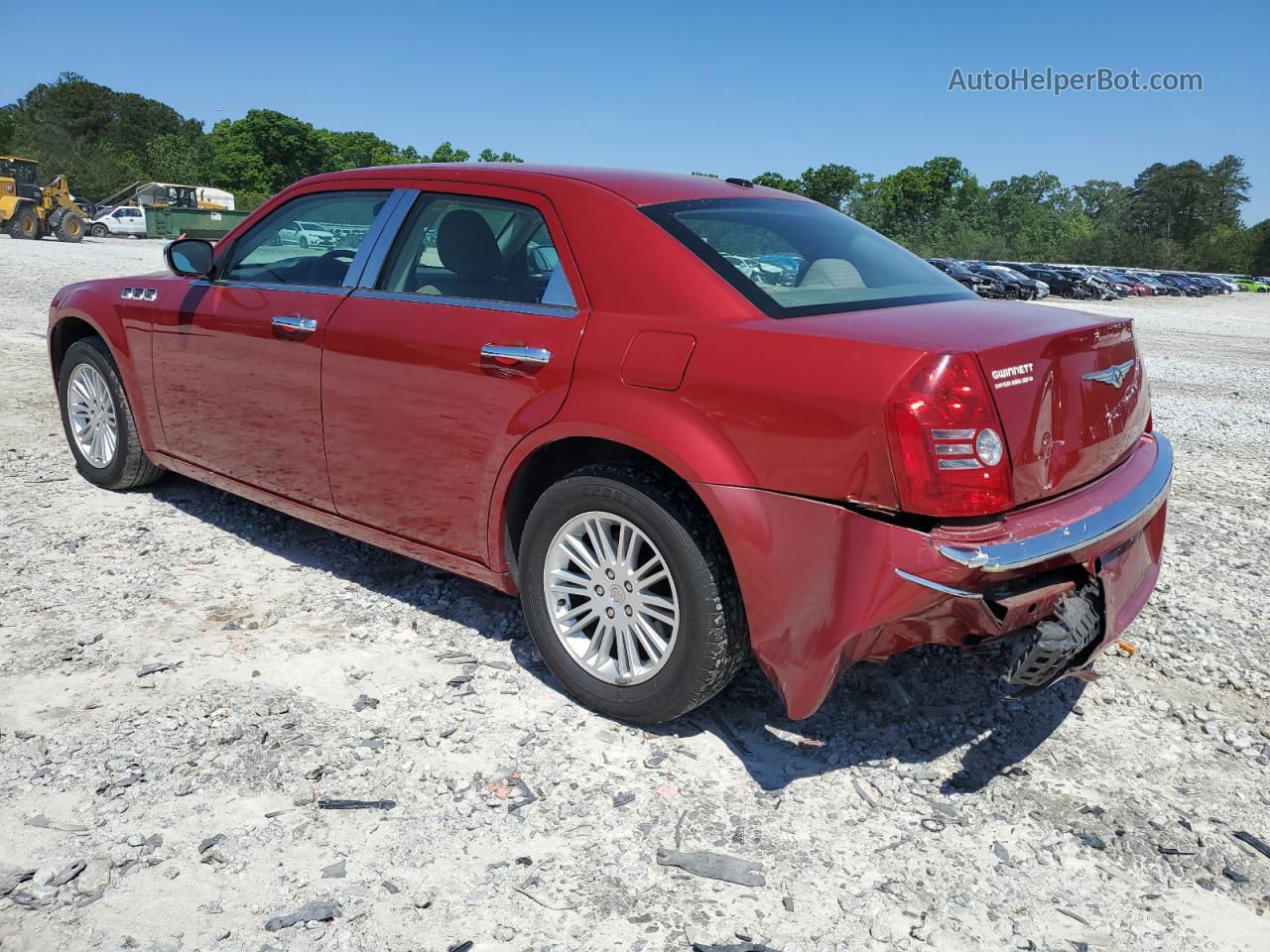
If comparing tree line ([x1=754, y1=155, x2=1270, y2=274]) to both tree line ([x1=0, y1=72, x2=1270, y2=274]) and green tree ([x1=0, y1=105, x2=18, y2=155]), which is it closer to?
tree line ([x1=0, y1=72, x2=1270, y2=274])

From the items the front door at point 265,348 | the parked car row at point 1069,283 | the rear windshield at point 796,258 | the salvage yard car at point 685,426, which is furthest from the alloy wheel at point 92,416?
the parked car row at point 1069,283

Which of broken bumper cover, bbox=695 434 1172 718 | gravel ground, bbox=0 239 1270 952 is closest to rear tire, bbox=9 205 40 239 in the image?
gravel ground, bbox=0 239 1270 952

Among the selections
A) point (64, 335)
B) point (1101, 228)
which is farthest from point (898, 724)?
point (1101, 228)

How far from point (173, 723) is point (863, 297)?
2534mm

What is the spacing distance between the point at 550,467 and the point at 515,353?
15.7 inches

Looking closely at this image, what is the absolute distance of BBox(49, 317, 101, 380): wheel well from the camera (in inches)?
210

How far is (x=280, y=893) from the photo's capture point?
240 cm

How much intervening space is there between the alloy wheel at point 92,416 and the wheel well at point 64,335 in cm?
20

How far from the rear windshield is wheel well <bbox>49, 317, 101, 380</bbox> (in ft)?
11.7

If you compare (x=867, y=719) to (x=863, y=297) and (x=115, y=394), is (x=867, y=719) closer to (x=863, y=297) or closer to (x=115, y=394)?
(x=863, y=297)

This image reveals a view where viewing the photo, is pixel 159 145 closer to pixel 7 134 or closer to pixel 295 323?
pixel 7 134

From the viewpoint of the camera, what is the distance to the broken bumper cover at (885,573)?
2529mm

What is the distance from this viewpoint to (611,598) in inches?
125

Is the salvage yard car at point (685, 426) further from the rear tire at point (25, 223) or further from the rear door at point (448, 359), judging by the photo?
the rear tire at point (25, 223)
